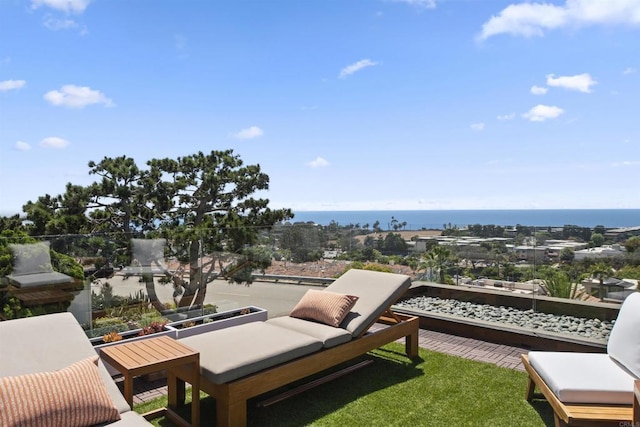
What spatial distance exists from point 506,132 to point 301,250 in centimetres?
2521

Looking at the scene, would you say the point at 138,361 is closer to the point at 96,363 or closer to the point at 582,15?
the point at 96,363

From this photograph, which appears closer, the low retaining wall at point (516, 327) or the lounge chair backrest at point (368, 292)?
the lounge chair backrest at point (368, 292)

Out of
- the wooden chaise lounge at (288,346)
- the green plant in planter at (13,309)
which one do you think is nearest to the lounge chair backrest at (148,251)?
the green plant in planter at (13,309)

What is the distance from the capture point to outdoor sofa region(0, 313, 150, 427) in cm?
204

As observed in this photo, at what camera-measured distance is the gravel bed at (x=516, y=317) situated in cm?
504

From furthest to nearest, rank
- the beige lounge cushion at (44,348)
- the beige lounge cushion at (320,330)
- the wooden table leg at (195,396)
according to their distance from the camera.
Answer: the beige lounge cushion at (320,330) → the wooden table leg at (195,396) → the beige lounge cushion at (44,348)

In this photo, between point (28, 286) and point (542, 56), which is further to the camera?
point (542, 56)

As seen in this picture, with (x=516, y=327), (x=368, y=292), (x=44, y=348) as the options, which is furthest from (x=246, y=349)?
(x=516, y=327)

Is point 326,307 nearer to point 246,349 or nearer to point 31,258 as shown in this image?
point 246,349

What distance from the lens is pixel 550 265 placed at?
5785 millimetres

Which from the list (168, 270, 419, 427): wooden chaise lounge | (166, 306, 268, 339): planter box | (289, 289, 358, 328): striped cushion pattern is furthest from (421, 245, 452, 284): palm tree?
(289, 289, 358, 328): striped cushion pattern

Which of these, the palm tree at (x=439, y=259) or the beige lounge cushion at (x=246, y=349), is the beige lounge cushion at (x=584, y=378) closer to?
the beige lounge cushion at (x=246, y=349)

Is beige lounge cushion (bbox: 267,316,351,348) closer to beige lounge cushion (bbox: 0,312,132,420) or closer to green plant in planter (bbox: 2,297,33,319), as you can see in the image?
beige lounge cushion (bbox: 0,312,132,420)

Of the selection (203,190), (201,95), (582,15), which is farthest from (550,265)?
(203,190)
